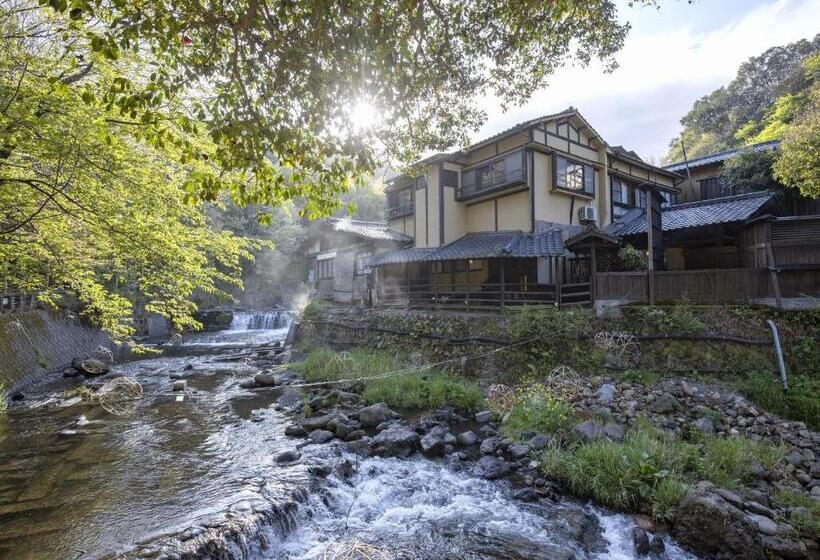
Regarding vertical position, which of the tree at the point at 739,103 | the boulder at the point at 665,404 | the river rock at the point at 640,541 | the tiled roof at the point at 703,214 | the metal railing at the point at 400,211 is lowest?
the river rock at the point at 640,541

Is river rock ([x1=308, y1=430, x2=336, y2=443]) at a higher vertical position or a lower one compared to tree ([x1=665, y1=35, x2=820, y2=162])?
lower

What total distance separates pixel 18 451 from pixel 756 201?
24.6m

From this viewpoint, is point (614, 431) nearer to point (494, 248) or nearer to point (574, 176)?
point (494, 248)

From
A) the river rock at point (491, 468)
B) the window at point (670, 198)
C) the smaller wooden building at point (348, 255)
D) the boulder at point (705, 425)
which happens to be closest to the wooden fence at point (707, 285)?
the boulder at point (705, 425)

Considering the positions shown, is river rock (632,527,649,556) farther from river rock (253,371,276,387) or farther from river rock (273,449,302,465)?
river rock (253,371,276,387)

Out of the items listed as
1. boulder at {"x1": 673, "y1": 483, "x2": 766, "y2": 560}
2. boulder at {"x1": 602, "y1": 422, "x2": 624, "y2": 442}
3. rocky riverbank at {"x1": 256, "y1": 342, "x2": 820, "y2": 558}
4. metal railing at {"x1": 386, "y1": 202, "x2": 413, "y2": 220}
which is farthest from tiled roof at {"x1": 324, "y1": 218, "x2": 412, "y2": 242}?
boulder at {"x1": 673, "y1": 483, "x2": 766, "y2": 560}

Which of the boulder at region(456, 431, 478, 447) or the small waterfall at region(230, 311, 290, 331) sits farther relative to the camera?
the small waterfall at region(230, 311, 290, 331)

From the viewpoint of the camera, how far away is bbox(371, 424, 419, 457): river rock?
28.3ft

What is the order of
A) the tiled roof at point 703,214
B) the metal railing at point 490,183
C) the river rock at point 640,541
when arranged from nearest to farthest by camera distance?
the river rock at point 640,541 < the tiled roof at point 703,214 < the metal railing at point 490,183

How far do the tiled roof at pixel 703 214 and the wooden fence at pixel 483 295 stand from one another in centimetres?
426

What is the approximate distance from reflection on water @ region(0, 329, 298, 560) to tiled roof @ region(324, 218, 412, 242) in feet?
41.0

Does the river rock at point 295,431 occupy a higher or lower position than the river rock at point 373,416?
lower

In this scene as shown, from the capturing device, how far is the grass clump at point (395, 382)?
1140 cm

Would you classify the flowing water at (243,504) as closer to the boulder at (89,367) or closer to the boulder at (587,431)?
the boulder at (587,431)
